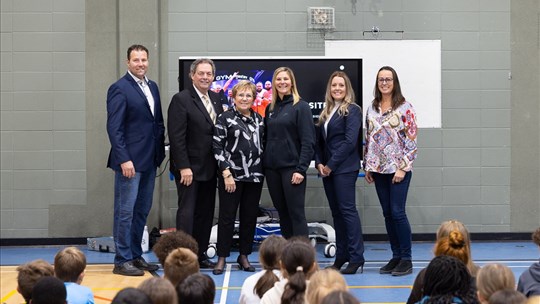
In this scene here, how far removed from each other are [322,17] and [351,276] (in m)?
2.78

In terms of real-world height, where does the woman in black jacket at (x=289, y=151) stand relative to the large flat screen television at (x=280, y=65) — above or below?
below

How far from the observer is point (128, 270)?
617 centimetres

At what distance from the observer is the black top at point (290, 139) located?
20.5ft

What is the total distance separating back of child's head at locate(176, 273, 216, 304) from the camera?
3.18 metres

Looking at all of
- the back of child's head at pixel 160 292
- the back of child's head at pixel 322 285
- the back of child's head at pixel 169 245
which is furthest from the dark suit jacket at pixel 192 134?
the back of child's head at pixel 160 292

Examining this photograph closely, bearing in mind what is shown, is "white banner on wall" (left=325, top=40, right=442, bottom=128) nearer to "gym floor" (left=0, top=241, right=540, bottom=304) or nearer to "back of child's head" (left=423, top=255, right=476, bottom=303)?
"gym floor" (left=0, top=241, right=540, bottom=304)

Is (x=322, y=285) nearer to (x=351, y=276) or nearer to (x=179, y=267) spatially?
(x=179, y=267)

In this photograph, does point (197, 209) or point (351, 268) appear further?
point (197, 209)

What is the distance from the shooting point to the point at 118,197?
627 centimetres

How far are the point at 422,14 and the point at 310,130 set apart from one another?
7.96ft

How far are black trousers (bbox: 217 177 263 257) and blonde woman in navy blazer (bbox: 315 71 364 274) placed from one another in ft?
1.78

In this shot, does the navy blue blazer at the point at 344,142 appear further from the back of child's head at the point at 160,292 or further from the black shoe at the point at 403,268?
the back of child's head at the point at 160,292

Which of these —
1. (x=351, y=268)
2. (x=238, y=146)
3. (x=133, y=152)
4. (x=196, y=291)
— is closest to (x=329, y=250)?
(x=351, y=268)

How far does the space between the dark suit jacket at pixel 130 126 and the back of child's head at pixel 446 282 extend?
3.25m
